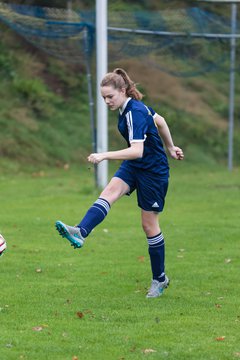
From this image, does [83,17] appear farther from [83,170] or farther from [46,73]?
[46,73]

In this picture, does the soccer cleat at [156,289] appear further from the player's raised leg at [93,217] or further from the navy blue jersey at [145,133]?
the navy blue jersey at [145,133]

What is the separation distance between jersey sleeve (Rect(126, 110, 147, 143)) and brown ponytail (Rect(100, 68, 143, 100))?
242 mm

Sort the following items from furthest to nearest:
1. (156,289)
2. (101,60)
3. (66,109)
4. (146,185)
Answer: (66,109) → (101,60) → (156,289) → (146,185)

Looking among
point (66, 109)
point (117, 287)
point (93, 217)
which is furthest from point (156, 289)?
point (66, 109)

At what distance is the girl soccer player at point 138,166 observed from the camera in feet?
25.6

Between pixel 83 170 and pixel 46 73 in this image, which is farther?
pixel 46 73

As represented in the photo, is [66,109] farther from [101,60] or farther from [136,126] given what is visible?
[136,126]

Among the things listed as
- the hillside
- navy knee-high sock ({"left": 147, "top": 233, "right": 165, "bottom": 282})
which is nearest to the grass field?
navy knee-high sock ({"left": 147, "top": 233, "right": 165, "bottom": 282})

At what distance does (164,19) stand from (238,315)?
12.3 m

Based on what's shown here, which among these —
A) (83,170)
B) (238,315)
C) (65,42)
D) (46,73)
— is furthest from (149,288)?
(46,73)

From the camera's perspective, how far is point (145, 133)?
26.0ft

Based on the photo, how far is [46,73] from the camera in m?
27.3

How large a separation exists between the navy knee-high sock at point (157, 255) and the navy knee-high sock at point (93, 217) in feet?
1.99

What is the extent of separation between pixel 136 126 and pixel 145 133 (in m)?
0.17
